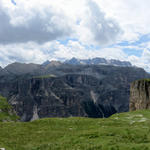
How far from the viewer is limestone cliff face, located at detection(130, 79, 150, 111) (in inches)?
5600

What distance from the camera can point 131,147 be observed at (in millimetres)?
32719

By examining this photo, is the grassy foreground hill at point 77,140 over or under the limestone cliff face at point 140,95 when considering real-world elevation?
under

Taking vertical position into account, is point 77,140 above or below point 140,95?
below

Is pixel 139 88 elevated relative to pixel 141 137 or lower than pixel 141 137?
elevated

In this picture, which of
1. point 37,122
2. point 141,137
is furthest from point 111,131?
point 37,122

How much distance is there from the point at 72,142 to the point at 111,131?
10.6m

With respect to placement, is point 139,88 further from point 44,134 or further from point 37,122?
point 44,134

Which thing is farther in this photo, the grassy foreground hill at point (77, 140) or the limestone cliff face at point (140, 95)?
the limestone cliff face at point (140, 95)

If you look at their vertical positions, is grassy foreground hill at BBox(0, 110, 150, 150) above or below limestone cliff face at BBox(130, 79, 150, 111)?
below

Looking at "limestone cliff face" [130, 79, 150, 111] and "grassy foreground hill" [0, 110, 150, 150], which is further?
"limestone cliff face" [130, 79, 150, 111]

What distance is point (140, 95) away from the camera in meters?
146

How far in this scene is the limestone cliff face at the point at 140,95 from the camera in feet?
467

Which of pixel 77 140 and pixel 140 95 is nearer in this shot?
pixel 77 140

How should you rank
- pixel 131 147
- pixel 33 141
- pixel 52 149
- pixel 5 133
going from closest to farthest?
pixel 131 147
pixel 52 149
pixel 33 141
pixel 5 133
